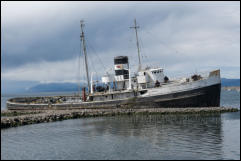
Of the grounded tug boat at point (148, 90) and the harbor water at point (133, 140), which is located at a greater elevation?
the grounded tug boat at point (148, 90)

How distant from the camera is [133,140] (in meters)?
27.4

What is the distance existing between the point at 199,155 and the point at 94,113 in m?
28.9

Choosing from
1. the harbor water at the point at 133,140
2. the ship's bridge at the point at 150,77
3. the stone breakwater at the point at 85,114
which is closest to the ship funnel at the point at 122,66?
the ship's bridge at the point at 150,77

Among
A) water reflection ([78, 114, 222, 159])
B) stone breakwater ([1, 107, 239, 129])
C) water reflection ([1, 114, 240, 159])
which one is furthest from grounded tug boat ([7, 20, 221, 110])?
water reflection ([1, 114, 240, 159])

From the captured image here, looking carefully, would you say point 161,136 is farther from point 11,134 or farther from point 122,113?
point 122,113

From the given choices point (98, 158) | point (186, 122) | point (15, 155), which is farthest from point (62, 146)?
point (186, 122)

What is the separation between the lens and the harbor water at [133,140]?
22.3 metres

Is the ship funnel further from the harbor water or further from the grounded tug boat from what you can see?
the harbor water

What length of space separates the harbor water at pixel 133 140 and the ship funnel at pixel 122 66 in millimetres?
14499

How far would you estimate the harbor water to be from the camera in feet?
73.3

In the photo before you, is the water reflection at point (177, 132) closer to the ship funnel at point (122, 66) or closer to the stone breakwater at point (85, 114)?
the stone breakwater at point (85, 114)

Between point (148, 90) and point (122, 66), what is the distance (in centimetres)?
713

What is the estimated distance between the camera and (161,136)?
93.9 feet

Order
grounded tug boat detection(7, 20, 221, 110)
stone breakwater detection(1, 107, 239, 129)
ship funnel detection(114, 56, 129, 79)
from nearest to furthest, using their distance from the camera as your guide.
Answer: stone breakwater detection(1, 107, 239, 129)
grounded tug boat detection(7, 20, 221, 110)
ship funnel detection(114, 56, 129, 79)
